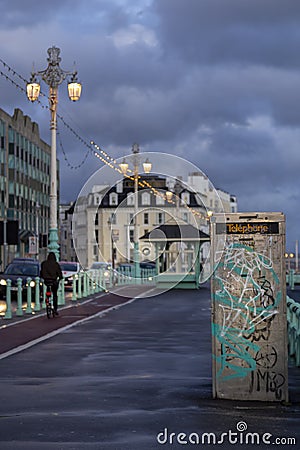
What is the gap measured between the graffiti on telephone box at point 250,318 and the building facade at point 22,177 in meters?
71.3

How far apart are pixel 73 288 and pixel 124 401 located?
2747cm

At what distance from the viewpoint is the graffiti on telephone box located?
10266 millimetres

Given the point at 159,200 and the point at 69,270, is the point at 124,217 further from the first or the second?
the point at 69,270

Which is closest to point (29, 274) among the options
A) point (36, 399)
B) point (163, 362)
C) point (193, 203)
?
point (163, 362)

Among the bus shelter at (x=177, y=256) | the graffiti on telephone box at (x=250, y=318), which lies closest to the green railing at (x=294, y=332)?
the graffiti on telephone box at (x=250, y=318)

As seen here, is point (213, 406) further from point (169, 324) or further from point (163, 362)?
point (169, 324)

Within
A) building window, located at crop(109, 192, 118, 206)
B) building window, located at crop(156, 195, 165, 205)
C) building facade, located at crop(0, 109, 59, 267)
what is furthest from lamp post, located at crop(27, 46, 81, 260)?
building window, located at crop(109, 192, 118, 206)

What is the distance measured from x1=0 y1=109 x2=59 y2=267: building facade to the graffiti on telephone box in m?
71.3

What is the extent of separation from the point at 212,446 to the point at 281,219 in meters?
3.27

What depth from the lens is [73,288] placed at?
37812 mm

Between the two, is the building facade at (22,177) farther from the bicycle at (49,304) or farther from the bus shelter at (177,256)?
the bicycle at (49,304)

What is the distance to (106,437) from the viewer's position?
835 centimetres

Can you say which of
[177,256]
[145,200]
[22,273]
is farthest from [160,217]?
[22,273]

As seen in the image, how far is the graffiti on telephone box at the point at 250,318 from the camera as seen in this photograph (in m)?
10.3
